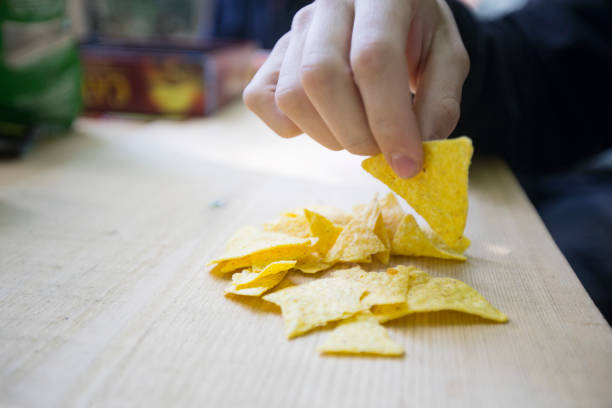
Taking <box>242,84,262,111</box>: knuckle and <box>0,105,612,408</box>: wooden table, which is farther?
<box>242,84,262,111</box>: knuckle

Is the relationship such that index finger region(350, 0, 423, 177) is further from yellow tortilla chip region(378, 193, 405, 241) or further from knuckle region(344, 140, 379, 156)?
yellow tortilla chip region(378, 193, 405, 241)

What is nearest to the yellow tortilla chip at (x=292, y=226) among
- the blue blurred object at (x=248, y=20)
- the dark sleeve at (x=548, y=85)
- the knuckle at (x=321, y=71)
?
the knuckle at (x=321, y=71)

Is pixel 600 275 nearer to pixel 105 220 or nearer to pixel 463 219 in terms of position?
pixel 463 219

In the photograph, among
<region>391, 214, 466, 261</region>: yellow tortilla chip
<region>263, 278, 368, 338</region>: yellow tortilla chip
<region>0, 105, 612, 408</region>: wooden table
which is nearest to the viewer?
<region>0, 105, 612, 408</region>: wooden table

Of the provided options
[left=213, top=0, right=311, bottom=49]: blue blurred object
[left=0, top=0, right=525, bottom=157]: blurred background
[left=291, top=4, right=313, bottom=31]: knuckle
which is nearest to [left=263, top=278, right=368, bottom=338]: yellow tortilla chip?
[left=291, top=4, right=313, bottom=31]: knuckle

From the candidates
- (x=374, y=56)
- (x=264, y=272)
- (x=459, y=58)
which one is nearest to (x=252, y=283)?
(x=264, y=272)

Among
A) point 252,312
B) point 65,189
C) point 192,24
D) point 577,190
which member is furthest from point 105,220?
point 192,24

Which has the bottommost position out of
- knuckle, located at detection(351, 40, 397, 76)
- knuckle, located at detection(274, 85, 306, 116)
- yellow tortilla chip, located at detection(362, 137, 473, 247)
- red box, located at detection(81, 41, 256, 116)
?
red box, located at detection(81, 41, 256, 116)
